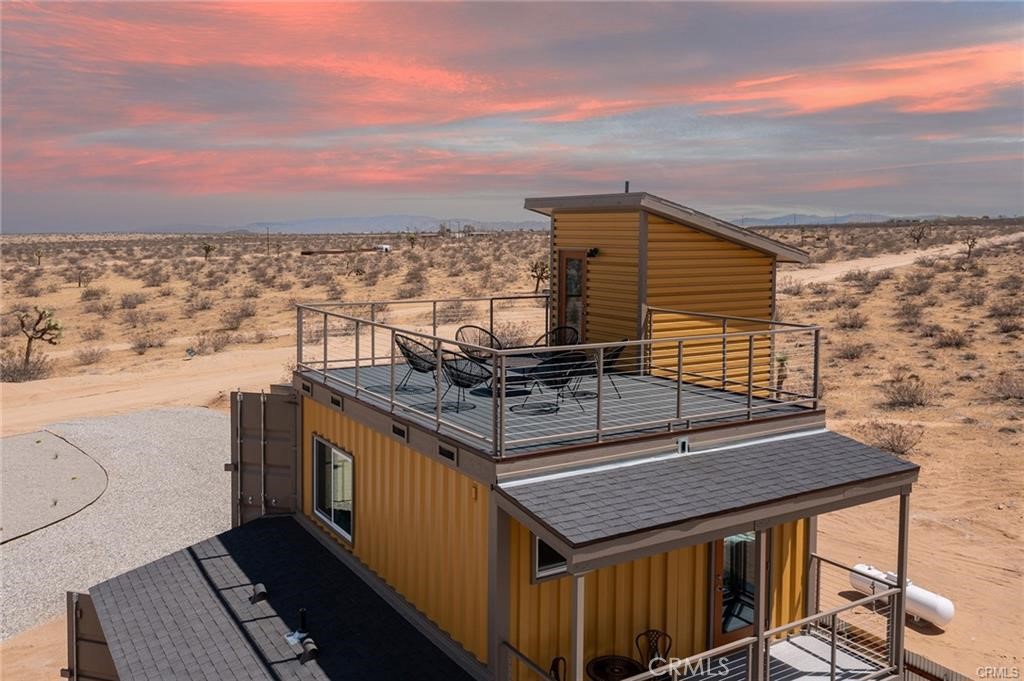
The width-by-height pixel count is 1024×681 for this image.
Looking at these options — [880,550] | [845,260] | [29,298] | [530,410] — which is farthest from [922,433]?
[845,260]

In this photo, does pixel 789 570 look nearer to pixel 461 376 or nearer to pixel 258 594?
pixel 461 376

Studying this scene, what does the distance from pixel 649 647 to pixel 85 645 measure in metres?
7.04

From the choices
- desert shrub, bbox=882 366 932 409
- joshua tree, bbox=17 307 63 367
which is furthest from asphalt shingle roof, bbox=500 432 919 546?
joshua tree, bbox=17 307 63 367

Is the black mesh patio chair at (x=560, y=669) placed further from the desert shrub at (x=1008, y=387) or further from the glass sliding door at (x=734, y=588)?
the desert shrub at (x=1008, y=387)

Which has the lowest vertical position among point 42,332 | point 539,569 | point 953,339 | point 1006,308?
point 42,332

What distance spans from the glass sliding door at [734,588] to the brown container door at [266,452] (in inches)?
269

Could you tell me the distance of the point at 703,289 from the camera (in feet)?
46.9

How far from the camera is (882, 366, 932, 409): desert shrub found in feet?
81.6

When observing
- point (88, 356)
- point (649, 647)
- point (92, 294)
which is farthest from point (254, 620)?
point (92, 294)

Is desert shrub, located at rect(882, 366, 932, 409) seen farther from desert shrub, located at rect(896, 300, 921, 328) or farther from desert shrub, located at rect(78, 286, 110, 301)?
desert shrub, located at rect(78, 286, 110, 301)

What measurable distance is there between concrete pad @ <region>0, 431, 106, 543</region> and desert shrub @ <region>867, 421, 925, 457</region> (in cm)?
1816

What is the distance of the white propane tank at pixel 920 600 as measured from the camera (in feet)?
41.5

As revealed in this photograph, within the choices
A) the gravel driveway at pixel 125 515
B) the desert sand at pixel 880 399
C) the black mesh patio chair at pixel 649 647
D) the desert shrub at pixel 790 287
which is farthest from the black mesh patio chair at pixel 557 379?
the desert shrub at pixel 790 287

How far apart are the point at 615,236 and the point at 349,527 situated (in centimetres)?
626
